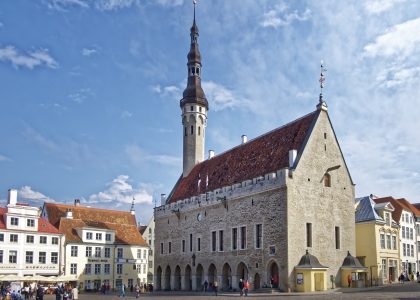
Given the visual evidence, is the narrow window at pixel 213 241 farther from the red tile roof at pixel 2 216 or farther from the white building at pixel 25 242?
the red tile roof at pixel 2 216

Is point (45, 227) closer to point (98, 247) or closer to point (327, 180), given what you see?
point (98, 247)

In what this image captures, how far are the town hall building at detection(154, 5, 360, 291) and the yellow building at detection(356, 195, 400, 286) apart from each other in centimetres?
519

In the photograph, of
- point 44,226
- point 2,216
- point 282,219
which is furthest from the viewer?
point 44,226

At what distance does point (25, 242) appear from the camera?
5059cm

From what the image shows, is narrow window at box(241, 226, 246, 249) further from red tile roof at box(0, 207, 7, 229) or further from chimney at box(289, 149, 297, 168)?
Answer: red tile roof at box(0, 207, 7, 229)

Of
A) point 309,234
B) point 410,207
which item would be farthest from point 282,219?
point 410,207

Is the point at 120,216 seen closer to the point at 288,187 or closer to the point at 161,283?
the point at 161,283

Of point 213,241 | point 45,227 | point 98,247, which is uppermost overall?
point 45,227

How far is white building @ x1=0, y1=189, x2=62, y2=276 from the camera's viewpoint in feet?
161

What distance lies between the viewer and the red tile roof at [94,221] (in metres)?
56.7

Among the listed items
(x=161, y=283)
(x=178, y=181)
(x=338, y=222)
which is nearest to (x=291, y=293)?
(x=338, y=222)

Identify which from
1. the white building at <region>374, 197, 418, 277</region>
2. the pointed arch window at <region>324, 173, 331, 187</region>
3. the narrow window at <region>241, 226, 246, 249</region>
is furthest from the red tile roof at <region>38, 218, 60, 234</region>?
the white building at <region>374, 197, 418, 277</region>

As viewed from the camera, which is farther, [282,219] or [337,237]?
[337,237]

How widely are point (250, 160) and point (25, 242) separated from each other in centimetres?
2293
